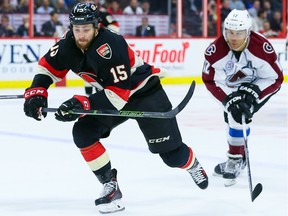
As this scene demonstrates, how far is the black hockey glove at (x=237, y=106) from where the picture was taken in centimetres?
416

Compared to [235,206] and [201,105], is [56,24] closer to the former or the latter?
[201,105]

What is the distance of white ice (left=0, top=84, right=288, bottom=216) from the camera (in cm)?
378

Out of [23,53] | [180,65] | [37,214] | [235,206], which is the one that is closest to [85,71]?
[37,214]

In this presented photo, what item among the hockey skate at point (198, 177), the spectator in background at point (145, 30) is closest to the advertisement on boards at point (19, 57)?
the spectator in background at point (145, 30)

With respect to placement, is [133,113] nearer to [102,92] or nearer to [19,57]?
[102,92]

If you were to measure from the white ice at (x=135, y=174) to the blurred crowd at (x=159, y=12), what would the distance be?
333cm

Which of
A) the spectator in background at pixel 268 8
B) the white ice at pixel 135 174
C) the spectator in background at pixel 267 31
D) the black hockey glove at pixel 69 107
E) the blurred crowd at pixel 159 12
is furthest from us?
the spectator in background at pixel 268 8

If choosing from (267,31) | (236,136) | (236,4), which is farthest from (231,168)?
(236,4)

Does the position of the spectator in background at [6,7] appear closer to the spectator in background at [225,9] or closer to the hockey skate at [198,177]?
the spectator in background at [225,9]

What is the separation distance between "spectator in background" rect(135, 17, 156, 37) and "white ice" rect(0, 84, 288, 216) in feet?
13.6

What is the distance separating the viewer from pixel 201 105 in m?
8.52

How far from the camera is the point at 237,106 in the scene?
4168mm

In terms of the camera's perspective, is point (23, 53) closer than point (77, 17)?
No

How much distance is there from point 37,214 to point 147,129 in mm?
631
